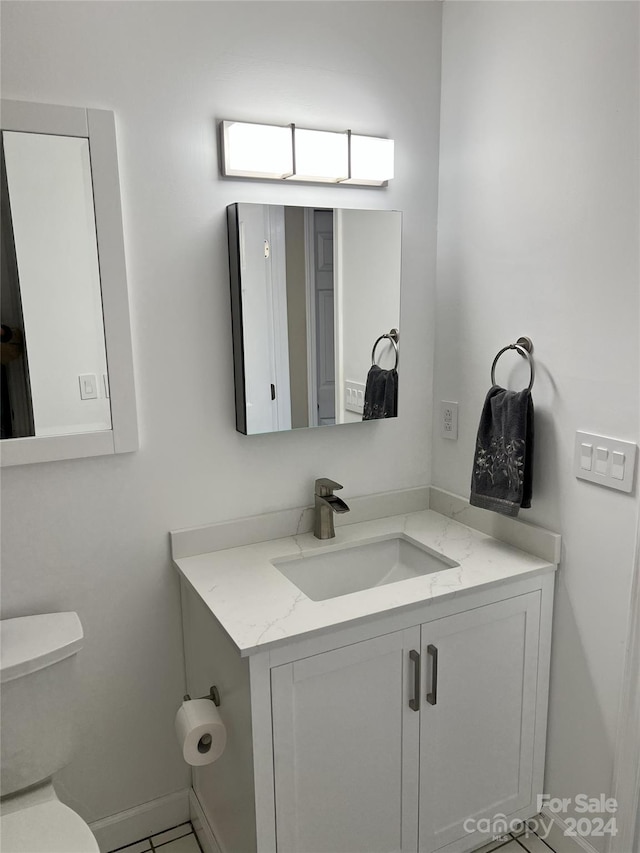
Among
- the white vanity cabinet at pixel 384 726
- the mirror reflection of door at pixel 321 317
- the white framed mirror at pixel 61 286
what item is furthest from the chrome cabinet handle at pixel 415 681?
the white framed mirror at pixel 61 286

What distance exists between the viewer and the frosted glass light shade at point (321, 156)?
1.76m

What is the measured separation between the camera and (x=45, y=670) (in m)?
1.50

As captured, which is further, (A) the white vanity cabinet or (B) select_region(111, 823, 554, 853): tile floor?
(B) select_region(111, 823, 554, 853): tile floor

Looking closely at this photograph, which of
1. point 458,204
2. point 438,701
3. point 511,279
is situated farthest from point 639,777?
point 458,204

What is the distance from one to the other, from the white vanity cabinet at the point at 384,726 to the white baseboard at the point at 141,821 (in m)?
0.08

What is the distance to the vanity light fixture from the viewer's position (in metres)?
1.69

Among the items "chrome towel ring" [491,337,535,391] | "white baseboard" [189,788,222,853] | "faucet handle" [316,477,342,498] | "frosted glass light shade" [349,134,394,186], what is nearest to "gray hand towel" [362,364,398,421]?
"faucet handle" [316,477,342,498]

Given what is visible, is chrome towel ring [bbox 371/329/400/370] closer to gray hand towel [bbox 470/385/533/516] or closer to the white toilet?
gray hand towel [bbox 470/385/533/516]

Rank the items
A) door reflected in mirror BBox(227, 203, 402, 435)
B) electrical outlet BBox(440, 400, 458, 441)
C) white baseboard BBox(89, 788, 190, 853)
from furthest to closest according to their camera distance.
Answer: electrical outlet BBox(440, 400, 458, 441) → white baseboard BBox(89, 788, 190, 853) → door reflected in mirror BBox(227, 203, 402, 435)

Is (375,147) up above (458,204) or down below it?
above

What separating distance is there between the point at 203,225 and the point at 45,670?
1167 millimetres

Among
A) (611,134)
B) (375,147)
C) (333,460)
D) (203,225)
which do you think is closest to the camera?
(611,134)

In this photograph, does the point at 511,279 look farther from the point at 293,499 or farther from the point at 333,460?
the point at 293,499

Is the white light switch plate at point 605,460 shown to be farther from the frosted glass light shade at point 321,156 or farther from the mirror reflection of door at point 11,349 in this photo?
the mirror reflection of door at point 11,349
